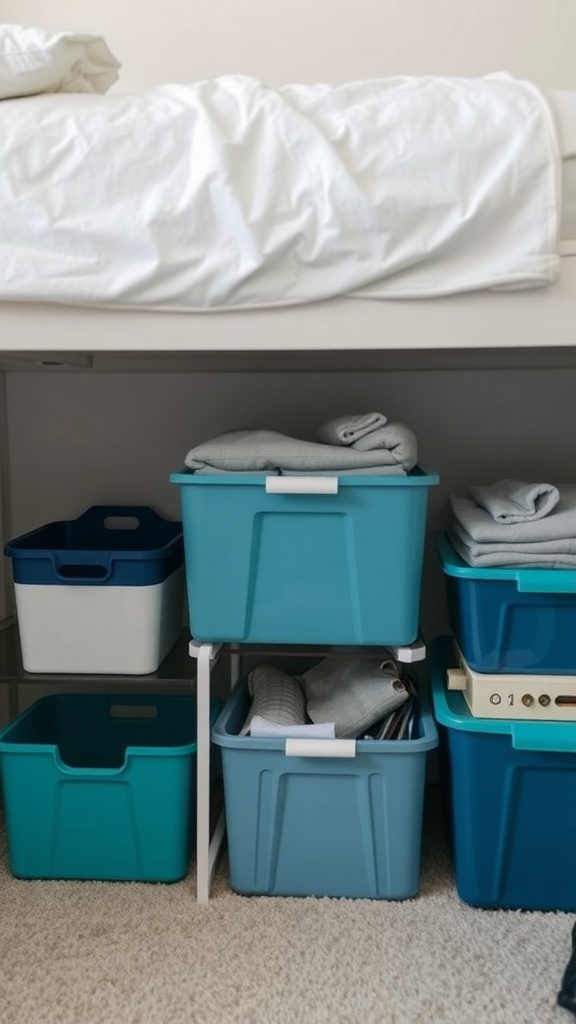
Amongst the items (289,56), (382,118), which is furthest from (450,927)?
(289,56)

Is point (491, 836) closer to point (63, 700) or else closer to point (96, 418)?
point (63, 700)

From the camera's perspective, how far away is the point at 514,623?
1.14 metres

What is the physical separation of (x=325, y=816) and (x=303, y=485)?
1.46ft

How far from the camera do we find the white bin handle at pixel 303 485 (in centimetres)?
112

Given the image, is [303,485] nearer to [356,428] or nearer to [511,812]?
[356,428]

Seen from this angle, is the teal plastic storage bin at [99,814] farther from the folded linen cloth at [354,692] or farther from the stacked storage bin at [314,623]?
the folded linen cloth at [354,692]

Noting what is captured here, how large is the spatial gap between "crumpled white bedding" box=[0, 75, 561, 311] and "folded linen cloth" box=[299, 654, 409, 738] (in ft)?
1.77

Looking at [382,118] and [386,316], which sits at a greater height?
[382,118]

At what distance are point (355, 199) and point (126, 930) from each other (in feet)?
3.06

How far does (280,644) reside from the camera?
1.30 metres

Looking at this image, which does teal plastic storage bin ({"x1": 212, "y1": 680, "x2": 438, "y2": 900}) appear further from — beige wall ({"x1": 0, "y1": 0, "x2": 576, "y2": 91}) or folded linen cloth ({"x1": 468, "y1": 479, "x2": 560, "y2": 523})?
beige wall ({"x1": 0, "y1": 0, "x2": 576, "y2": 91})

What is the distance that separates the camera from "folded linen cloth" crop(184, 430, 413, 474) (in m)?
1.14

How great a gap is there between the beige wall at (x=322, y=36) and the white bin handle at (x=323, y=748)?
3.55 feet

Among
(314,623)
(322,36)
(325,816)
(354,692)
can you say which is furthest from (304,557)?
(322,36)
